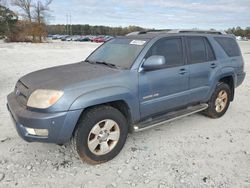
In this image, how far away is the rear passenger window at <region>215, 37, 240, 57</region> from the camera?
16.8 ft

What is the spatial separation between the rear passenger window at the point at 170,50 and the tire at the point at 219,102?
1.29 metres

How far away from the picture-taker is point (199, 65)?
14.9 feet

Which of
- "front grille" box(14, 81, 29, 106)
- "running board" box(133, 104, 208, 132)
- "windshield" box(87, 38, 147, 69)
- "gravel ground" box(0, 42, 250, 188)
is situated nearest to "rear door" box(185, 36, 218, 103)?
"running board" box(133, 104, 208, 132)

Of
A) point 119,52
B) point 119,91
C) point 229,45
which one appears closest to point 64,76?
point 119,91

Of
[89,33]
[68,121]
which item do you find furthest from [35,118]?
[89,33]

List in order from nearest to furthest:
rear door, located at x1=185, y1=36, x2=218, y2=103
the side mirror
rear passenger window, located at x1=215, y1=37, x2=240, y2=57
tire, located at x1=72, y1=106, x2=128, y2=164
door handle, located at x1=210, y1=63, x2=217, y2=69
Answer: tire, located at x1=72, y1=106, x2=128, y2=164
the side mirror
rear door, located at x1=185, y1=36, x2=218, y2=103
door handle, located at x1=210, y1=63, x2=217, y2=69
rear passenger window, located at x1=215, y1=37, x2=240, y2=57

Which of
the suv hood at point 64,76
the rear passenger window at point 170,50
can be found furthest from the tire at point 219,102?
the suv hood at point 64,76

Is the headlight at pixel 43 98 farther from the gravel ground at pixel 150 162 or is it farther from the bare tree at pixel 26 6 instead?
the bare tree at pixel 26 6

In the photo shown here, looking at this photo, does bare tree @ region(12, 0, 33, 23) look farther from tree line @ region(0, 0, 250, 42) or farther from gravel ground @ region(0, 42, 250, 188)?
gravel ground @ region(0, 42, 250, 188)

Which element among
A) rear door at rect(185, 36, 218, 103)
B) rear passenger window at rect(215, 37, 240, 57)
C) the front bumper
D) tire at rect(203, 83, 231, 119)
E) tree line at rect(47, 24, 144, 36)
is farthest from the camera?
tree line at rect(47, 24, 144, 36)

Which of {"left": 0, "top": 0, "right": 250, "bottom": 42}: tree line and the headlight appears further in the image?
{"left": 0, "top": 0, "right": 250, "bottom": 42}: tree line

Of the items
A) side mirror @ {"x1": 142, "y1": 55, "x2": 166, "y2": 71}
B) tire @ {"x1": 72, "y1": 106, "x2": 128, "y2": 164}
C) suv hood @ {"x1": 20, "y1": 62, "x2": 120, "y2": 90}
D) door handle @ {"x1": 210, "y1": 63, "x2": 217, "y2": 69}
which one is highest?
side mirror @ {"x1": 142, "y1": 55, "x2": 166, "y2": 71}

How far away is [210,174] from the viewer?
10.4 feet

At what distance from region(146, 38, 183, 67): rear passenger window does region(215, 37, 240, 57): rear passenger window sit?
1.26m
